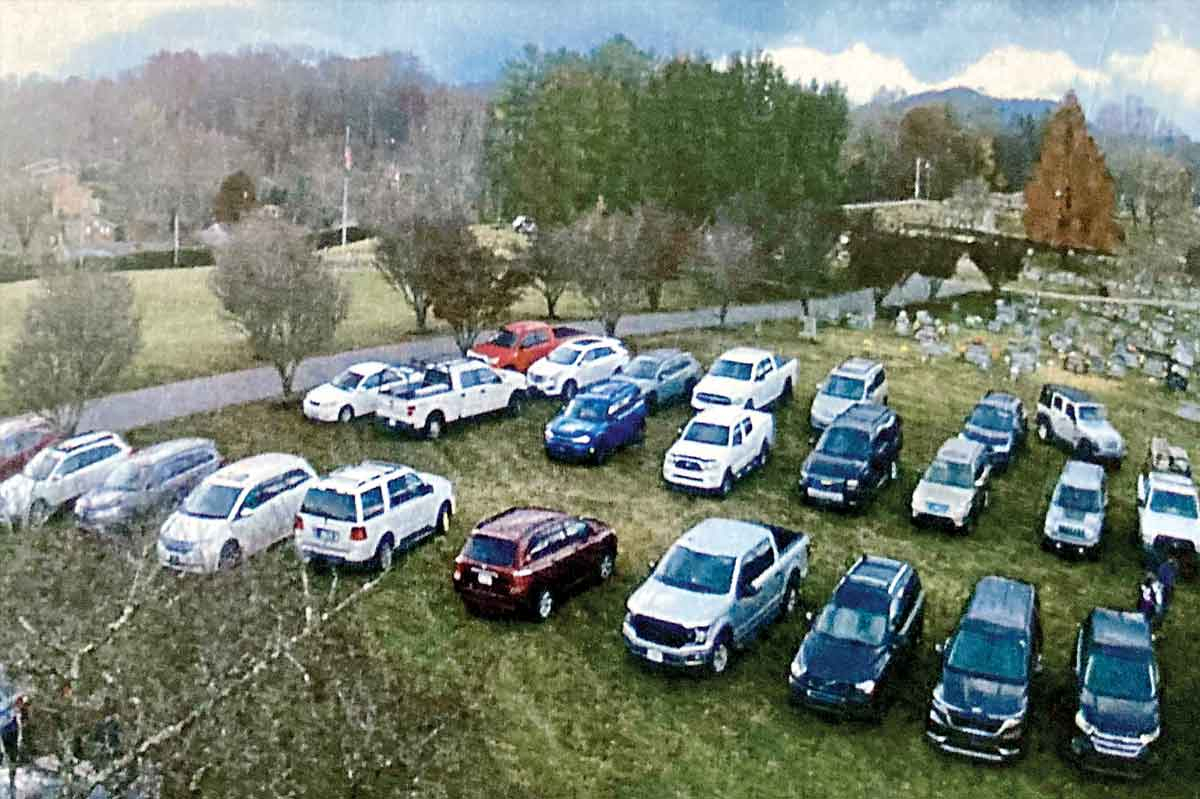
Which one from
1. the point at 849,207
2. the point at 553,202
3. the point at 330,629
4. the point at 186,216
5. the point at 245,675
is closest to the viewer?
the point at 245,675

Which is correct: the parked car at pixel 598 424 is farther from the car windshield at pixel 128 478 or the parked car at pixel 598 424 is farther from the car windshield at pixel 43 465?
the car windshield at pixel 43 465

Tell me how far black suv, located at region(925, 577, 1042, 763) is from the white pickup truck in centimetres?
847

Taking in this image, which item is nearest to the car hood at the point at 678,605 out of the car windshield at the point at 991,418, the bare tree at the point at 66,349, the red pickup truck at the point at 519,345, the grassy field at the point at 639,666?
the grassy field at the point at 639,666

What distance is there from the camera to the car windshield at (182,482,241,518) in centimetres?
1270

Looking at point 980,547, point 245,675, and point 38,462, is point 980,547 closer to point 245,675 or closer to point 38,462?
point 245,675

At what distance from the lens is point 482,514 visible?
14.8m

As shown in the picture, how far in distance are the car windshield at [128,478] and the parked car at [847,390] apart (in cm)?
1005

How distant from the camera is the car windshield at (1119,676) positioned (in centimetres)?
1043

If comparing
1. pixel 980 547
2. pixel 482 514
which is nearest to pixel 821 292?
pixel 980 547

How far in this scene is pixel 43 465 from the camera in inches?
547

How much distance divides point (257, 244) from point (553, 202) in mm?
8199

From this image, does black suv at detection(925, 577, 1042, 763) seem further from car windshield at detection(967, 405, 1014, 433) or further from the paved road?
the paved road

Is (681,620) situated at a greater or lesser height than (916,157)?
lesser

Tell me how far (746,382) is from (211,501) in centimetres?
906
